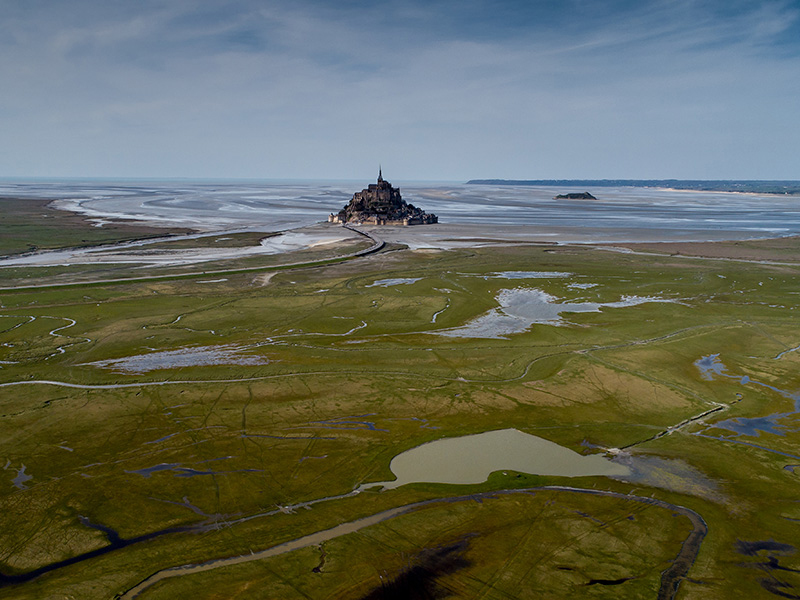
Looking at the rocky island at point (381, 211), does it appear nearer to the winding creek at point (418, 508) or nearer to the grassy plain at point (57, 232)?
the grassy plain at point (57, 232)

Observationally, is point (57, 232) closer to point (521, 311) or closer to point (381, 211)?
point (381, 211)

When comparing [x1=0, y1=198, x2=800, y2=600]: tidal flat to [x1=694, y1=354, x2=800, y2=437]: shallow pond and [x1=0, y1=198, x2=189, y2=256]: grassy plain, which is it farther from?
[x1=0, y1=198, x2=189, y2=256]: grassy plain

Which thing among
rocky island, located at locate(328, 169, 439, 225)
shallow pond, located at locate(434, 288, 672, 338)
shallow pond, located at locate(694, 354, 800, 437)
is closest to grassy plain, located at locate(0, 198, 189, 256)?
rocky island, located at locate(328, 169, 439, 225)

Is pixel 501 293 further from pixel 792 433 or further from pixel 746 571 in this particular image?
pixel 746 571

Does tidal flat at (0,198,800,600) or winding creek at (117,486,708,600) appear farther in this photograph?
tidal flat at (0,198,800,600)

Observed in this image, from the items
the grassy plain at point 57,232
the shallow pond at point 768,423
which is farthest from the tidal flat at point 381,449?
the grassy plain at point 57,232

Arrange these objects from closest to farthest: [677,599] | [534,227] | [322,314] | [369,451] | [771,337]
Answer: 1. [677,599]
2. [369,451]
3. [771,337]
4. [322,314]
5. [534,227]

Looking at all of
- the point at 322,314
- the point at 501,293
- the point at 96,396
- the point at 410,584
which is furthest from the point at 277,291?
the point at 410,584
